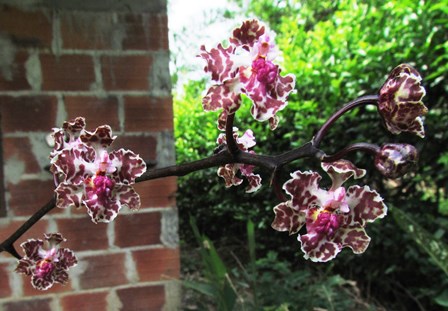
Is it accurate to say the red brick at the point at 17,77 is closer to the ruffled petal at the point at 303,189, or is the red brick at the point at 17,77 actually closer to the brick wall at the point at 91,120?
the brick wall at the point at 91,120

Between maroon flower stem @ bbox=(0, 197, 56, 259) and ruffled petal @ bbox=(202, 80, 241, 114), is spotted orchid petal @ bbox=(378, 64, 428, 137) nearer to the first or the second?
ruffled petal @ bbox=(202, 80, 241, 114)

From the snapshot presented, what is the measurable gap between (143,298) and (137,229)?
183mm

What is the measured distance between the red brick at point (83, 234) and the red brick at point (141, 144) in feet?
0.64

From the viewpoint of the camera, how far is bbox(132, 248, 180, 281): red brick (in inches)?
42.8

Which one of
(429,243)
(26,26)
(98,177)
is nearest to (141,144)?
(26,26)

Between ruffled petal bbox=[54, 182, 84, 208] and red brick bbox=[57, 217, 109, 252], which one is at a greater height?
ruffled petal bbox=[54, 182, 84, 208]

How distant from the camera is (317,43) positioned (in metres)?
1.80

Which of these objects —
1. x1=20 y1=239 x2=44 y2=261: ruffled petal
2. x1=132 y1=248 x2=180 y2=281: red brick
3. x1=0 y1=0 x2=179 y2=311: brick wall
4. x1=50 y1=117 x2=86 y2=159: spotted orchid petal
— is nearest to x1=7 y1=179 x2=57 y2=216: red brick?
x1=0 y1=0 x2=179 y2=311: brick wall

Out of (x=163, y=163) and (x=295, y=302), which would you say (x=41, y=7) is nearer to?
(x=163, y=163)

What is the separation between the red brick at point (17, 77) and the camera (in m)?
0.95

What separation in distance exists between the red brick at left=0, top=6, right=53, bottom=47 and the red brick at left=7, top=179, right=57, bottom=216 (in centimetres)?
32

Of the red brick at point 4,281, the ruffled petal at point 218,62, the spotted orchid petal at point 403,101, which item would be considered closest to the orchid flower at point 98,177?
the ruffled petal at point 218,62

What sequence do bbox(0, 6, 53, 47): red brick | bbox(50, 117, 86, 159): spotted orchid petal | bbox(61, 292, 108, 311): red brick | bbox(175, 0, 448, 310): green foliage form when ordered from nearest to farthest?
bbox(50, 117, 86, 159): spotted orchid petal < bbox(0, 6, 53, 47): red brick < bbox(61, 292, 108, 311): red brick < bbox(175, 0, 448, 310): green foliage

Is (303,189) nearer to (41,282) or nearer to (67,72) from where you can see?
(41,282)
